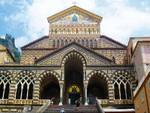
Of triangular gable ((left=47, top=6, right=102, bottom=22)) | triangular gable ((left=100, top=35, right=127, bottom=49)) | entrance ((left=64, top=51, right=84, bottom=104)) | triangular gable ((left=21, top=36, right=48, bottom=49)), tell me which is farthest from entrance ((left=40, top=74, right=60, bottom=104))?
triangular gable ((left=47, top=6, right=102, bottom=22))

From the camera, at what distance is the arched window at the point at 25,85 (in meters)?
32.0

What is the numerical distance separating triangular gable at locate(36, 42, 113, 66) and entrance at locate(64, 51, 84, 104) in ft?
2.80

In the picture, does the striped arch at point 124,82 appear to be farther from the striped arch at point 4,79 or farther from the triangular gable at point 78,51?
the striped arch at point 4,79

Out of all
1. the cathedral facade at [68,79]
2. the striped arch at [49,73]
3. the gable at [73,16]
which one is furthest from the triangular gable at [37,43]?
the striped arch at [49,73]

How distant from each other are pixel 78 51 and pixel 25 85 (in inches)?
308

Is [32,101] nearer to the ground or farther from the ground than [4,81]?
nearer to the ground

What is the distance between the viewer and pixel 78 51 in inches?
1332

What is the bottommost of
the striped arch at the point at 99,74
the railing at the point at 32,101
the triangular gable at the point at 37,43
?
the railing at the point at 32,101

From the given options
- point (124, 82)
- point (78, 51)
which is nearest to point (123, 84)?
point (124, 82)

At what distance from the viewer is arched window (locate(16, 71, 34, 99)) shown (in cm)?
3203

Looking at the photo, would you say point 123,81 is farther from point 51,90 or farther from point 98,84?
point 51,90

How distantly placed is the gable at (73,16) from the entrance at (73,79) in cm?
1184

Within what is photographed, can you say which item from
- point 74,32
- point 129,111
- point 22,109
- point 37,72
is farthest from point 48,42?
point 129,111

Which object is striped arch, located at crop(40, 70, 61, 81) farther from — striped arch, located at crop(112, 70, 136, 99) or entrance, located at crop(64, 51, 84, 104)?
striped arch, located at crop(112, 70, 136, 99)
